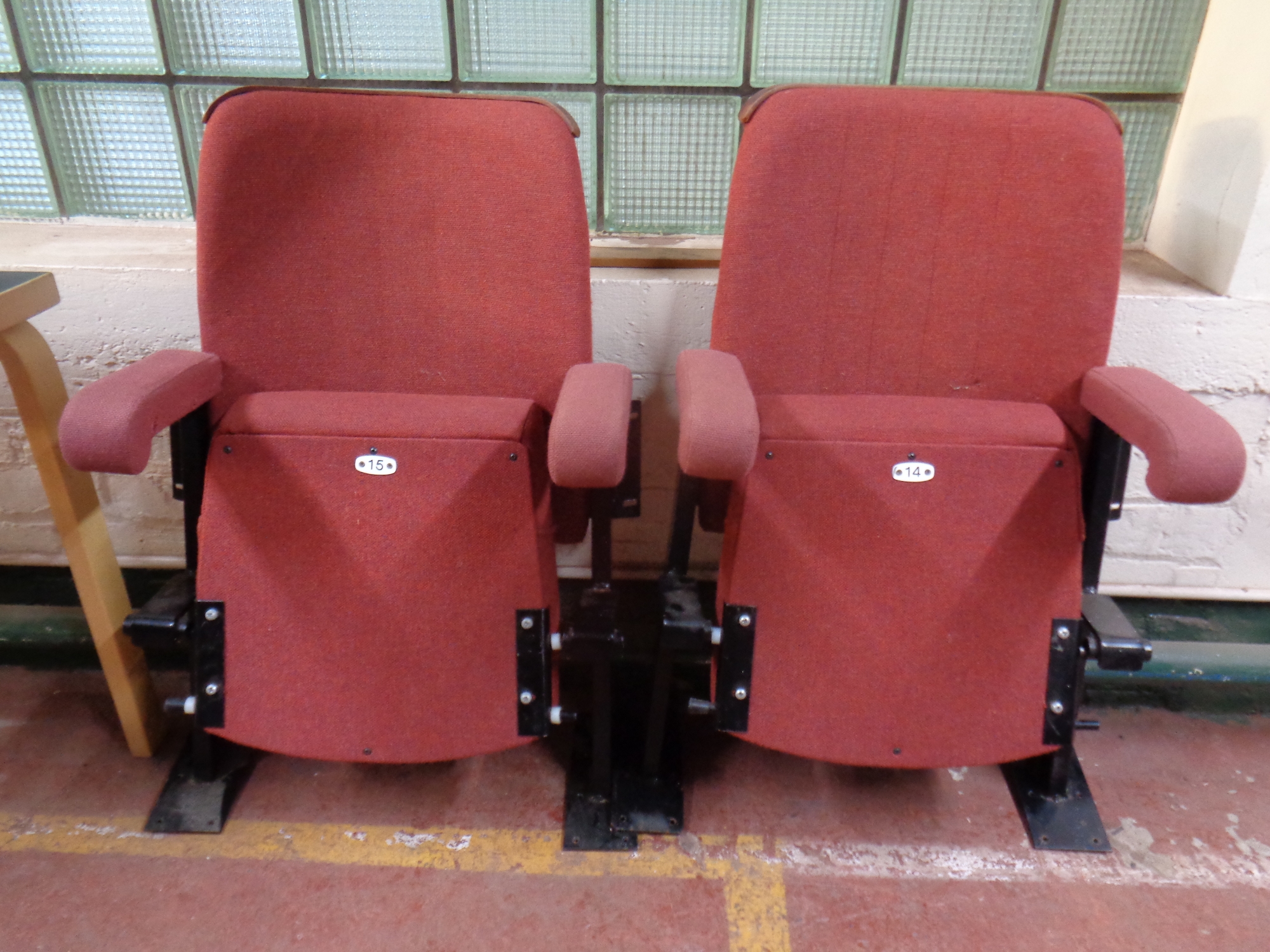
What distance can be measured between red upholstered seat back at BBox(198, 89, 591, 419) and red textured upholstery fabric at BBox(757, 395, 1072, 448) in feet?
1.06

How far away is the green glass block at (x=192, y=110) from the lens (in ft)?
5.42

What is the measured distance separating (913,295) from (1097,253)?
26 cm

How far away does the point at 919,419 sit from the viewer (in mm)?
1177

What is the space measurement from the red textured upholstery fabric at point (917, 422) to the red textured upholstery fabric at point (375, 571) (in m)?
0.36

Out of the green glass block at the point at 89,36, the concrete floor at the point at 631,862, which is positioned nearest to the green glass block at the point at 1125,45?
the concrete floor at the point at 631,862

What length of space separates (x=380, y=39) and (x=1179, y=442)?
60.2 inches

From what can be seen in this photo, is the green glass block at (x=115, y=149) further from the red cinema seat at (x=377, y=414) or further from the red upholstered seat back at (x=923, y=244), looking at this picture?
the red upholstered seat back at (x=923, y=244)

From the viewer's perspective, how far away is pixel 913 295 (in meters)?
1.23

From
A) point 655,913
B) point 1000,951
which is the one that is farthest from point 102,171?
point 1000,951

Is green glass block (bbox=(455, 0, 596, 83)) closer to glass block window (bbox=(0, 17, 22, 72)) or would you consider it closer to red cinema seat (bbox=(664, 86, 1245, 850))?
red cinema seat (bbox=(664, 86, 1245, 850))

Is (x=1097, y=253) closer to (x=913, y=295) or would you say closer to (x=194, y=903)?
(x=913, y=295)

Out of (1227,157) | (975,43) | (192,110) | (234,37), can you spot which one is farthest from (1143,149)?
(192,110)

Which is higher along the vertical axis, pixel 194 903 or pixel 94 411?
pixel 94 411

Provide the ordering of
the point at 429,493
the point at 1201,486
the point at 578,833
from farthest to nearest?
1. the point at 578,833
2. the point at 429,493
3. the point at 1201,486
